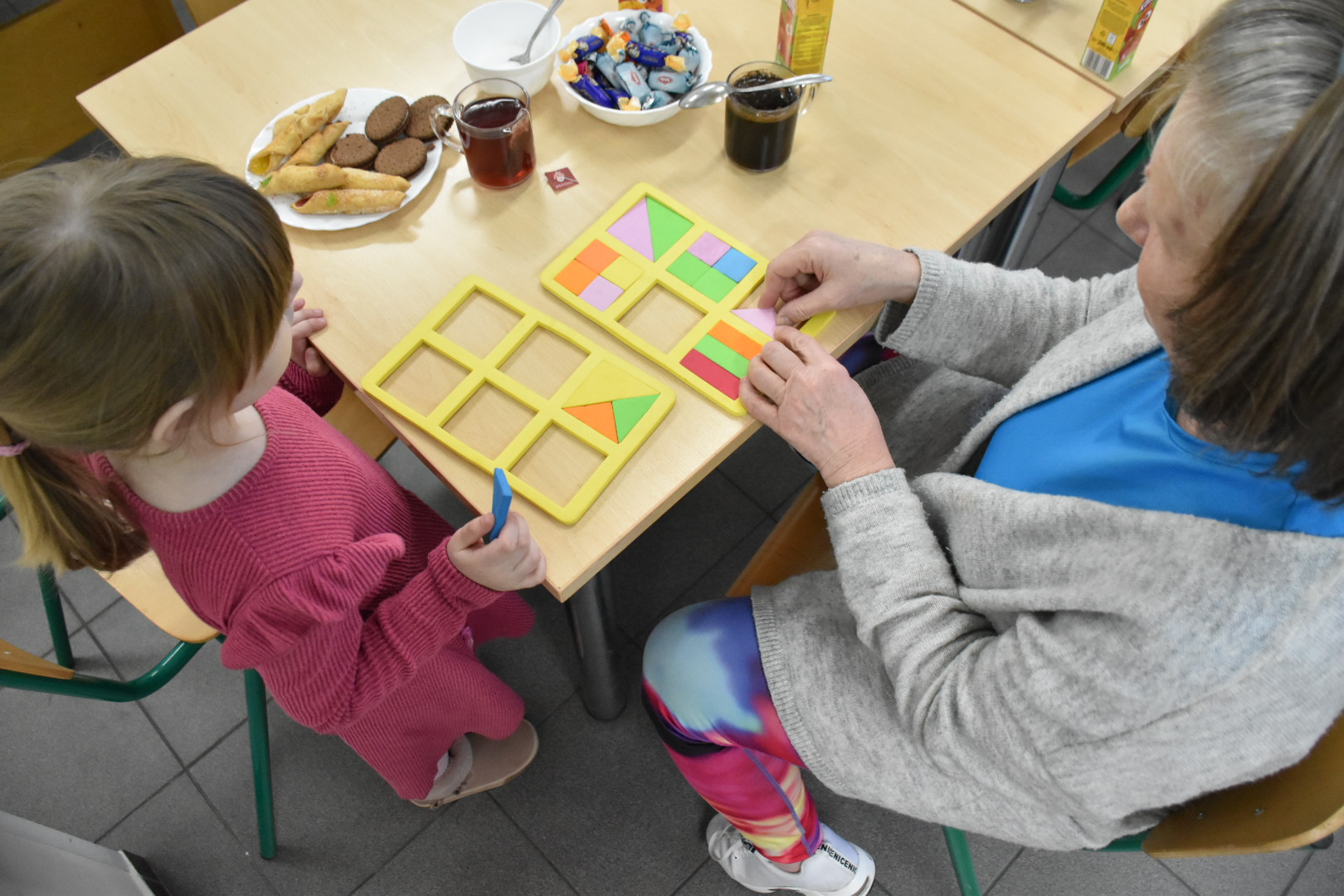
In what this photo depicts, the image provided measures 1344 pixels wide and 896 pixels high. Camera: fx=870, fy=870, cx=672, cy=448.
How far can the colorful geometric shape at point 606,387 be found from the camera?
3.04 ft

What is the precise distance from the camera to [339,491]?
91 cm

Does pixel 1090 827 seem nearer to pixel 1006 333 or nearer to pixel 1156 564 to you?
pixel 1156 564

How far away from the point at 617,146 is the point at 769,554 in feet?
1.83

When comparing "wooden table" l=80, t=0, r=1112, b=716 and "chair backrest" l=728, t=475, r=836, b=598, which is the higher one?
"wooden table" l=80, t=0, r=1112, b=716

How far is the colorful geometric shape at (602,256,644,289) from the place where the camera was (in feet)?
3.27

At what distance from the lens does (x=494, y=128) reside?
3.31 feet

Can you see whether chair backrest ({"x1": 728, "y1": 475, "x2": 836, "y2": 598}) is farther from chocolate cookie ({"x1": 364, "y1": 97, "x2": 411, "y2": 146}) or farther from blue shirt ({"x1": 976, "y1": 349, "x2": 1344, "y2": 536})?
chocolate cookie ({"x1": 364, "y1": 97, "x2": 411, "y2": 146})

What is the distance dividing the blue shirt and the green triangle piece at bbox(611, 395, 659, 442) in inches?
14.3

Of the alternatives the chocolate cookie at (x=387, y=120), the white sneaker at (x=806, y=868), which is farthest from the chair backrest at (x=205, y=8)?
the white sneaker at (x=806, y=868)

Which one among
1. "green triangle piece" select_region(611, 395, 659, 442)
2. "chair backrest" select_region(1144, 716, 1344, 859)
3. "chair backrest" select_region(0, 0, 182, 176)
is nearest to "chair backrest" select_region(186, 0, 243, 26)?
"chair backrest" select_region(0, 0, 182, 176)

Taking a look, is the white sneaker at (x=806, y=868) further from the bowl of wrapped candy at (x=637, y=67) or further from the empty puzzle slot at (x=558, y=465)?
the bowl of wrapped candy at (x=637, y=67)

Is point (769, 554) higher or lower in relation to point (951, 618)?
lower

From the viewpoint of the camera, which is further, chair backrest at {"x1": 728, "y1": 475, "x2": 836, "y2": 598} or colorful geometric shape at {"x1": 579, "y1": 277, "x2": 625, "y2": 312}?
chair backrest at {"x1": 728, "y1": 475, "x2": 836, "y2": 598}

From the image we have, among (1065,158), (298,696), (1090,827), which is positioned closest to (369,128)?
(298,696)
